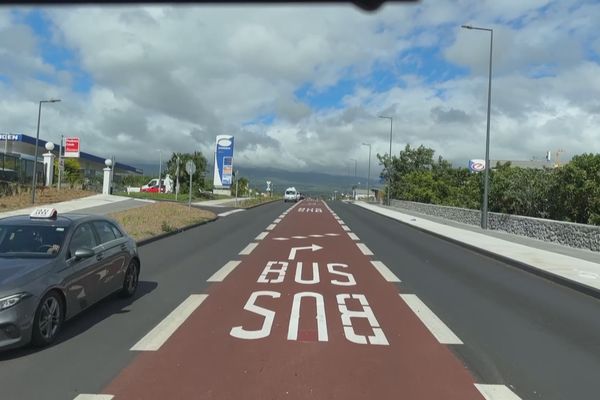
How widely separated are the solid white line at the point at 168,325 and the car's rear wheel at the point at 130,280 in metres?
0.90

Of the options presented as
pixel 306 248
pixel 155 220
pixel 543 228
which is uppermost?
pixel 543 228

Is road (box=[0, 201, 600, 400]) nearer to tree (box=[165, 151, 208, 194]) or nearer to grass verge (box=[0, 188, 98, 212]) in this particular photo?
grass verge (box=[0, 188, 98, 212])

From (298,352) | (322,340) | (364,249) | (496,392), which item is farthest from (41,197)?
(496,392)

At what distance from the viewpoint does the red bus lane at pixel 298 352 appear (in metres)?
4.61

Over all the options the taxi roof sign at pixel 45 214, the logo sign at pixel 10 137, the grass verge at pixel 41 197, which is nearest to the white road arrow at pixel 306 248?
the taxi roof sign at pixel 45 214

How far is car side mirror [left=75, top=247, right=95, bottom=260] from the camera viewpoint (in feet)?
21.1

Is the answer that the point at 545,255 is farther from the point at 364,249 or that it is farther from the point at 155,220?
the point at 155,220

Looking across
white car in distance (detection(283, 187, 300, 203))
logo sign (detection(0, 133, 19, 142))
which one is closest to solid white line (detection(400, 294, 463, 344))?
logo sign (detection(0, 133, 19, 142))

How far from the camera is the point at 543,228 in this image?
749 inches

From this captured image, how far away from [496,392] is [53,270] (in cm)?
465

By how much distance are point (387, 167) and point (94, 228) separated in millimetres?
58374

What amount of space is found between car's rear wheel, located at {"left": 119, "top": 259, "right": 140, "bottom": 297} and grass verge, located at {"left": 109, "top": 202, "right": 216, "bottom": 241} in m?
7.46

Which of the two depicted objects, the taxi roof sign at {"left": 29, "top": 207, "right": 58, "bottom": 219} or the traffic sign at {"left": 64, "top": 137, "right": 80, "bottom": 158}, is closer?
the taxi roof sign at {"left": 29, "top": 207, "right": 58, "bottom": 219}

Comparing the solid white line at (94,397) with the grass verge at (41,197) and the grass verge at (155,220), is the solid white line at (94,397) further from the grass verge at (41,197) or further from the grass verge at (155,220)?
the grass verge at (41,197)
